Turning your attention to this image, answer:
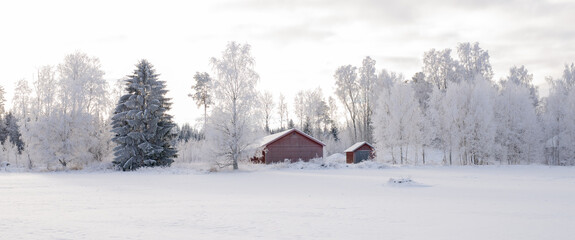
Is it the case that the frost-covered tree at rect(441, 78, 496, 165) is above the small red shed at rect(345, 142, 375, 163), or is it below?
above

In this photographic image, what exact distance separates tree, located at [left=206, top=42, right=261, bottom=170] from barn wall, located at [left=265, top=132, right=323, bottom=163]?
9483mm

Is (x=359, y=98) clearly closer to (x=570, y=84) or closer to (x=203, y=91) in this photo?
(x=203, y=91)

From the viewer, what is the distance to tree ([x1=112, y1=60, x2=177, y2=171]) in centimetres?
3834

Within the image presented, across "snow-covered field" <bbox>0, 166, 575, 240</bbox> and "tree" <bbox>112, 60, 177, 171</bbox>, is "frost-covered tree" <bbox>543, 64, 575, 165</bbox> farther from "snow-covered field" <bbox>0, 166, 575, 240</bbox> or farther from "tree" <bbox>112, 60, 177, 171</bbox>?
"tree" <bbox>112, 60, 177, 171</bbox>

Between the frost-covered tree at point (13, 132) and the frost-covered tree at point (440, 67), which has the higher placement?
the frost-covered tree at point (440, 67)

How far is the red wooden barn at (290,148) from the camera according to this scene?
48.2 meters

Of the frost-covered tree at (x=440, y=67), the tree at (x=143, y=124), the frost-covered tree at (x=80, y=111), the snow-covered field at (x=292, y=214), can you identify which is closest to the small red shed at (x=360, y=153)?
the frost-covered tree at (x=440, y=67)

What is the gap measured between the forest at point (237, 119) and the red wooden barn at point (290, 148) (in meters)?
5.04

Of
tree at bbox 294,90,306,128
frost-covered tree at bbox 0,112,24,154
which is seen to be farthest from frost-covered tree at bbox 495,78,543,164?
frost-covered tree at bbox 0,112,24,154

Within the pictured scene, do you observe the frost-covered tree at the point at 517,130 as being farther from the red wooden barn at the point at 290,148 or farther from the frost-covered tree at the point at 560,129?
the red wooden barn at the point at 290,148

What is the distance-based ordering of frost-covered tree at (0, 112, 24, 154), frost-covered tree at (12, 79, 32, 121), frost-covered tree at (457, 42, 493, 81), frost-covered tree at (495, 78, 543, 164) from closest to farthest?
1. frost-covered tree at (12, 79, 32, 121)
2. frost-covered tree at (495, 78, 543, 164)
3. frost-covered tree at (457, 42, 493, 81)
4. frost-covered tree at (0, 112, 24, 154)

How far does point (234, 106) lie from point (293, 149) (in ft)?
43.9

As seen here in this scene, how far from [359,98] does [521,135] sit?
2418cm

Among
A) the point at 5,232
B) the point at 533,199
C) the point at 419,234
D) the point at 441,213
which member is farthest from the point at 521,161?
the point at 5,232
